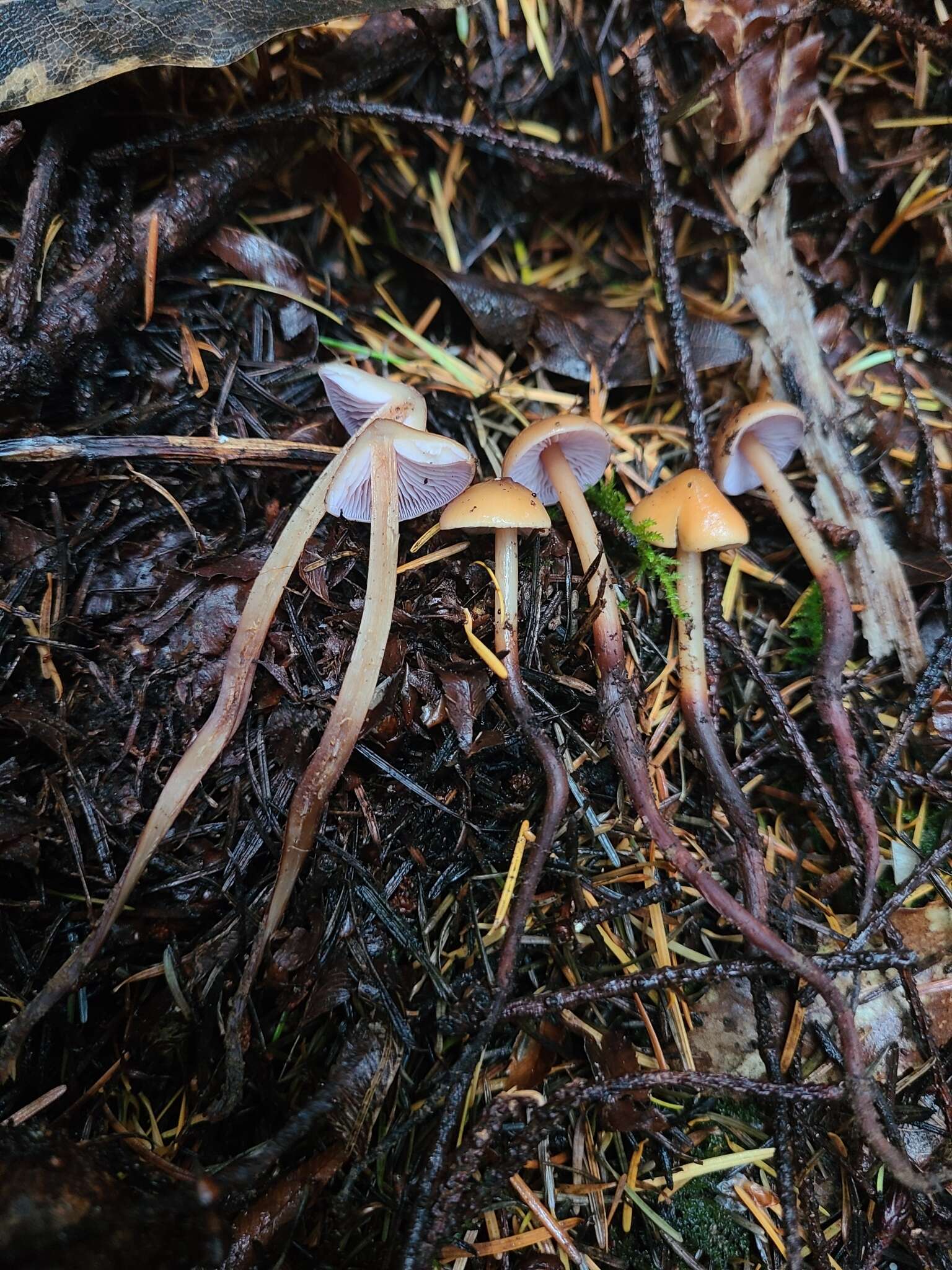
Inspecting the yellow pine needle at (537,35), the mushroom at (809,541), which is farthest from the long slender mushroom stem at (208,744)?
the yellow pine needle at (537,35)

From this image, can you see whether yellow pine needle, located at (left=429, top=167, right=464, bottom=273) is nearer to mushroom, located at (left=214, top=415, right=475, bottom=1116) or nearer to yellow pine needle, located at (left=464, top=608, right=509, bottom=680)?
mushroom, located at (left=214, top=415, right=475, bottom=1116)

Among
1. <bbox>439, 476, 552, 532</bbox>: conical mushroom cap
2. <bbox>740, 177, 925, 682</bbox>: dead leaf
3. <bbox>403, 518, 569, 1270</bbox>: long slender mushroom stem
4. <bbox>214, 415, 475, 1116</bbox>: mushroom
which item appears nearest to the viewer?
<bbox>403, 518, 569, 1270</bbox>: long slender mushroom stem

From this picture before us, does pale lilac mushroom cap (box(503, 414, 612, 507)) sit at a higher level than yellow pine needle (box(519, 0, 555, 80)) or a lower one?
lower

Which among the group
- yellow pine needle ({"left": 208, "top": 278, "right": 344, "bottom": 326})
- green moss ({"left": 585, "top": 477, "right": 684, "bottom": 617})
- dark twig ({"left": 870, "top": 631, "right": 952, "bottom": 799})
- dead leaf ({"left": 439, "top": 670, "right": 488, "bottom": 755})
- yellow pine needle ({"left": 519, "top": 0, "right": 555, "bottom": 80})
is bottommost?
dark twig ({"left": 870, "top": 631, "right": 952, "bottom": 799})

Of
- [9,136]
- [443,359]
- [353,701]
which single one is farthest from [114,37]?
[353,701]

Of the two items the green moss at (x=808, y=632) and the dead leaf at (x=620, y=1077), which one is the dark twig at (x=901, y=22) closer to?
the green moss at (x=808, y=632)

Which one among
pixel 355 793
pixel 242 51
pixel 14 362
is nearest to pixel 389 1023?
pixel 355 793

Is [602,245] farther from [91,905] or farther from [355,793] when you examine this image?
[91,905]

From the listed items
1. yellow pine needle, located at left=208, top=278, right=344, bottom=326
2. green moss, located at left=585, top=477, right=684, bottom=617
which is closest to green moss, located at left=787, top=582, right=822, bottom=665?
green moss, located at left=585, top=477, right=684, bottom=617

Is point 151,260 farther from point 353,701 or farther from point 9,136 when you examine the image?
point 353,701
